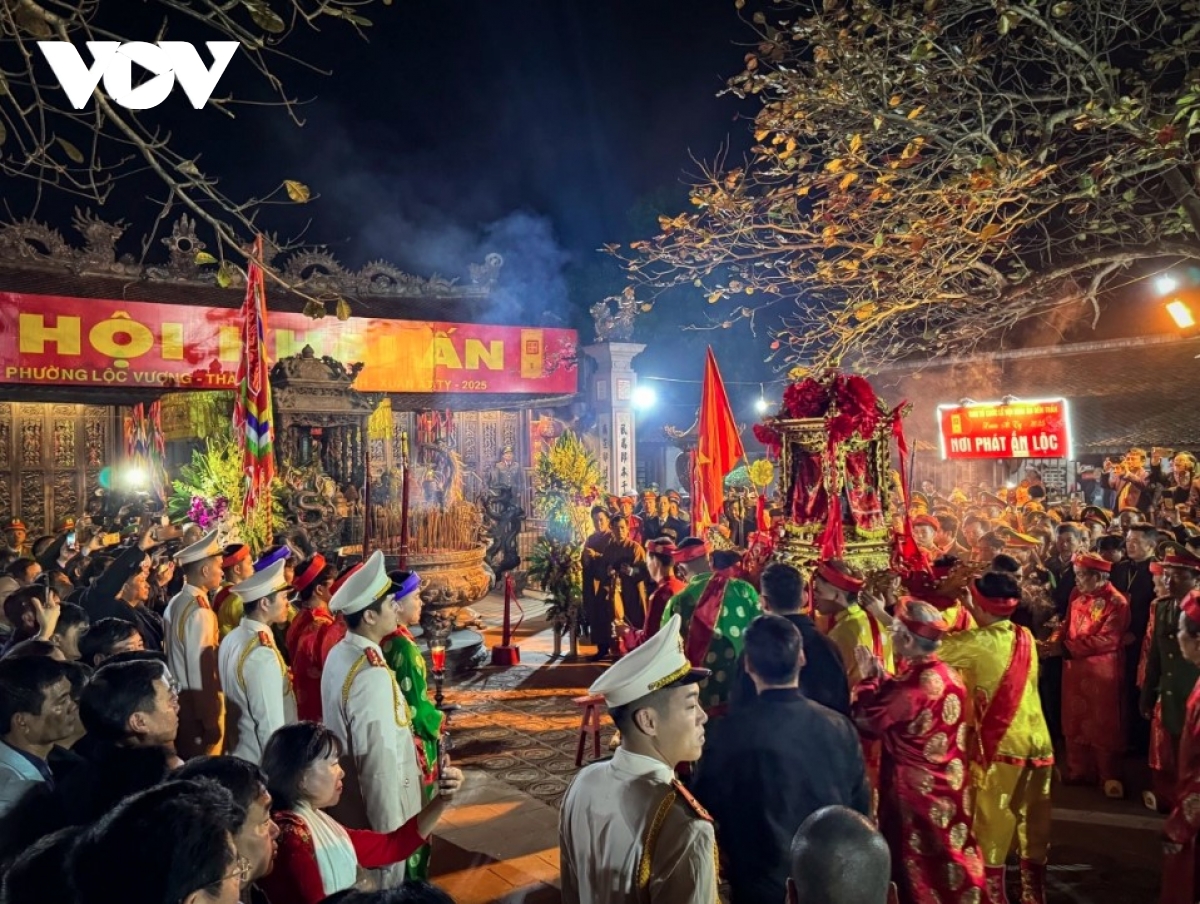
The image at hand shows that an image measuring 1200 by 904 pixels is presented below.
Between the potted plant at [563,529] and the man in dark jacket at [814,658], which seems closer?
the man in dark jacket at [814,658]

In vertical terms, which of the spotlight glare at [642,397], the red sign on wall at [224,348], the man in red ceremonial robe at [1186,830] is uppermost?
the red sign on wall at [224,348]

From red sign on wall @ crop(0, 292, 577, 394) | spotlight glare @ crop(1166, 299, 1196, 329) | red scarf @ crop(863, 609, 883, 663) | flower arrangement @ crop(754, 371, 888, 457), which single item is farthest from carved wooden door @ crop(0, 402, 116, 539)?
spotlight glare @ crop(1166, 299, 1196, 329)

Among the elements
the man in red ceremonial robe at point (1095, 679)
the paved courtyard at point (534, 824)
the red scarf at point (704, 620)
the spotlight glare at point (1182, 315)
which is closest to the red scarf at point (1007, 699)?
the paved courtyard at point (534, 824)

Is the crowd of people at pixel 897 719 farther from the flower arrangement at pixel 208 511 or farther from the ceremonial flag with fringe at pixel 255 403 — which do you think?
the flower arrangement at pixel 208 511

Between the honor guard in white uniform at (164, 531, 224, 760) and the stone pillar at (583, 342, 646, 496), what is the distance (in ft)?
47.1

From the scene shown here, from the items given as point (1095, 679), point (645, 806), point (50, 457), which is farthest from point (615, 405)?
point (645, 806)

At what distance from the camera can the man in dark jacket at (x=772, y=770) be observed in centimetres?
304

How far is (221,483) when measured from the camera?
36.2 feet

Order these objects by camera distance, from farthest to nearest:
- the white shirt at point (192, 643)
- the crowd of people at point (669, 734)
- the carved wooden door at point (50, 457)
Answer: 1. the carved wooden door at point (50, 457)
2. the white shirt at point (192, 643)
3. the crowd of people at point (669, 734)

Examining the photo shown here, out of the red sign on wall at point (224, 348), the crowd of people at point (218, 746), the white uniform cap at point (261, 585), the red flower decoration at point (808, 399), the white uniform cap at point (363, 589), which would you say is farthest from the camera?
the red sign on wall at point (224, 348)

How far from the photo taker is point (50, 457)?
55.4 feet

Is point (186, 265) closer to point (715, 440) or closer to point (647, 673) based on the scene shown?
point (715, 440)

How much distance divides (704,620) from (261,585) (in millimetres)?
2450

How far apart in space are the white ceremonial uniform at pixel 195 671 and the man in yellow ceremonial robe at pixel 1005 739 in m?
3.77
